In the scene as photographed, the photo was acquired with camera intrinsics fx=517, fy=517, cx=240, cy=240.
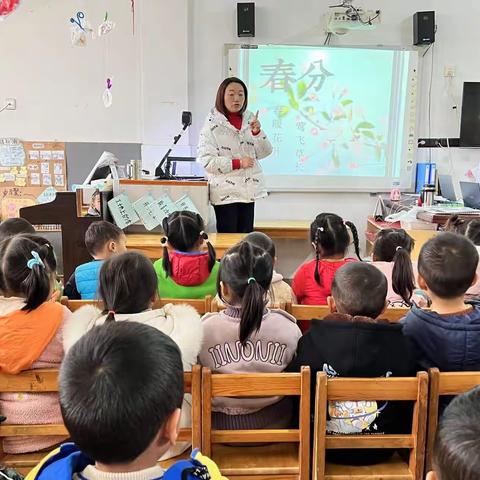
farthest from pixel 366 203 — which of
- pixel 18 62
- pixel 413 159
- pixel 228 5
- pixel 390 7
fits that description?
pixel 18 62

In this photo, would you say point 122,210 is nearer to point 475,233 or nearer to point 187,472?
point 475,233

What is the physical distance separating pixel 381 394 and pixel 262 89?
3800 millimetres

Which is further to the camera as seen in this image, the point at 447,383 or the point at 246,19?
the point at 246,19

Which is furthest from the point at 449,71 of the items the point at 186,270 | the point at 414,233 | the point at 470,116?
the point at 186,270

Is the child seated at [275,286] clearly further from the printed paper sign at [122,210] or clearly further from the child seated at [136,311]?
the printed paper sign at [122,210]

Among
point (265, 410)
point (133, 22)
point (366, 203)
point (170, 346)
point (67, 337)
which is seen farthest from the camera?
point (366, 203)

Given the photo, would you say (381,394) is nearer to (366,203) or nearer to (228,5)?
(366,203)

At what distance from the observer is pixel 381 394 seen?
1.21 metres

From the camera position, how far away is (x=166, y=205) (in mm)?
3197

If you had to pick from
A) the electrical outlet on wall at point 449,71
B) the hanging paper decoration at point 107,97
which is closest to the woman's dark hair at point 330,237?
the hanging paper decoration at point 107,97

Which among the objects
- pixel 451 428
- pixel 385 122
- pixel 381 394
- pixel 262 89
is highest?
pixel 262 89

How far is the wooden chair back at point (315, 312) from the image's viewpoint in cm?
175

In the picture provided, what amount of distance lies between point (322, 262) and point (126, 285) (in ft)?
3.15

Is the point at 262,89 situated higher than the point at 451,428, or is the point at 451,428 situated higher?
the point at 262,89
